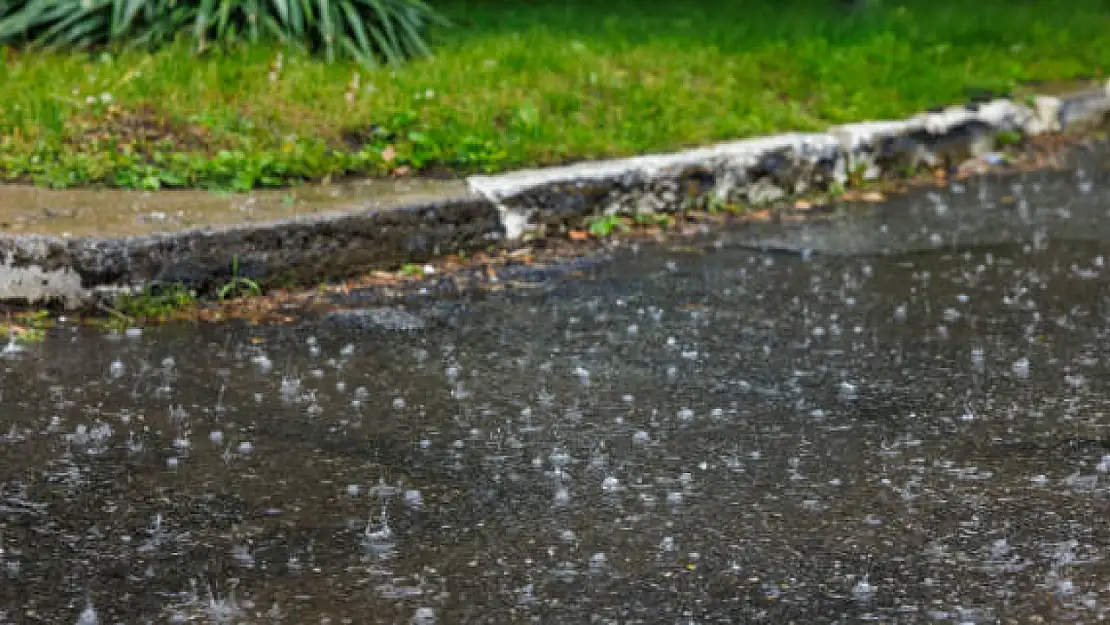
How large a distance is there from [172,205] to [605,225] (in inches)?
80.2

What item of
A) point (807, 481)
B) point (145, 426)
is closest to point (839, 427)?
point (807, 481)

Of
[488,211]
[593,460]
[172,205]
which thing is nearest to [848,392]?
[593,460]

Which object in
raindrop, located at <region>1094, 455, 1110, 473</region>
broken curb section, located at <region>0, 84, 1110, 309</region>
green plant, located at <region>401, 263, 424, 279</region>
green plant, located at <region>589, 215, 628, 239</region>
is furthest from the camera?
green plant, located at <region>589, 215, 628, 239</region>

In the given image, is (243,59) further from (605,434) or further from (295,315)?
(605,434)

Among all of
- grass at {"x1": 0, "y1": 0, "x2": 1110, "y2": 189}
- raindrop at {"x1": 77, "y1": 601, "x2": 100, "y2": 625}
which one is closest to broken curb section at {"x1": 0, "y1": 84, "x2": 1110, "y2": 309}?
grass at {"x1": 0, "y1": 0, "x2": 1110, "y2": 189}

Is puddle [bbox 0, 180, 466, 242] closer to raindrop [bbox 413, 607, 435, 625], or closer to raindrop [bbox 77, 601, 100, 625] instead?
raindrop [bbox 77, 601, 100, 625]

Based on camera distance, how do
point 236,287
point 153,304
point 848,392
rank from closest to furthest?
point 848,392, point 153,304, point 236,287

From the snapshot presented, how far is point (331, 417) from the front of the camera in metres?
4.38

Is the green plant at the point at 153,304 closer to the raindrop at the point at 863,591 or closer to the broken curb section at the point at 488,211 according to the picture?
the broken curb section at the point at 488,211

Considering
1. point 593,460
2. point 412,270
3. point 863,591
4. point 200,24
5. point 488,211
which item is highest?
point 200,24

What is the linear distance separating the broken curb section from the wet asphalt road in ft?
1.23

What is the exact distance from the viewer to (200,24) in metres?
7.58

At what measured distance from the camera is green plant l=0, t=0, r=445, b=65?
770 cm

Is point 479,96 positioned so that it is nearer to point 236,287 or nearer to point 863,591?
point 236,287
